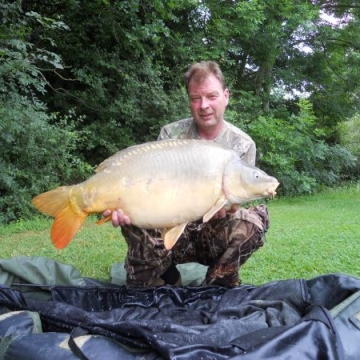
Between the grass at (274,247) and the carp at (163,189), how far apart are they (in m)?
0.94

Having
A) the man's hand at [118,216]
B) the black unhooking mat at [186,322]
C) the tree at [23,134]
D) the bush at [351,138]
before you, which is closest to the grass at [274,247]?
the tree at [23,134]

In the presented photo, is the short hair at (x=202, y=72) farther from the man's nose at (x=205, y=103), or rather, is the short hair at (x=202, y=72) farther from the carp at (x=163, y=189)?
the carp at (x=163, y=189)

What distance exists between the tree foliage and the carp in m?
2.97

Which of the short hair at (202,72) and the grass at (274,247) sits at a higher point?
the short hair at (202,72)

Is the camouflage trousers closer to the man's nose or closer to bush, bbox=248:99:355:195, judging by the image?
the man's nose

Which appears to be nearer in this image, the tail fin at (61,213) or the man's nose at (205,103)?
the tail fin at (61,213)

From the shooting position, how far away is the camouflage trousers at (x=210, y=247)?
1895mm

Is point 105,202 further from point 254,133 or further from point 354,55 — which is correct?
point 354,55

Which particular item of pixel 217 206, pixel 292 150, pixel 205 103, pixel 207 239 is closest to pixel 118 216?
pixel 217 206

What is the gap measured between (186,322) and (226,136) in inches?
34.1

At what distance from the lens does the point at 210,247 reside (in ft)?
6.54

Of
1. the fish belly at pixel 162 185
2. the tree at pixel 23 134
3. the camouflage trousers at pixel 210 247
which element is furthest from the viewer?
the tree at pixel 23 134

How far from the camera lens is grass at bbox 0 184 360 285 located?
263 centimetres

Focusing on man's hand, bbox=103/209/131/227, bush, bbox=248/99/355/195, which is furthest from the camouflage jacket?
bush, bbox=248/99/355/195
